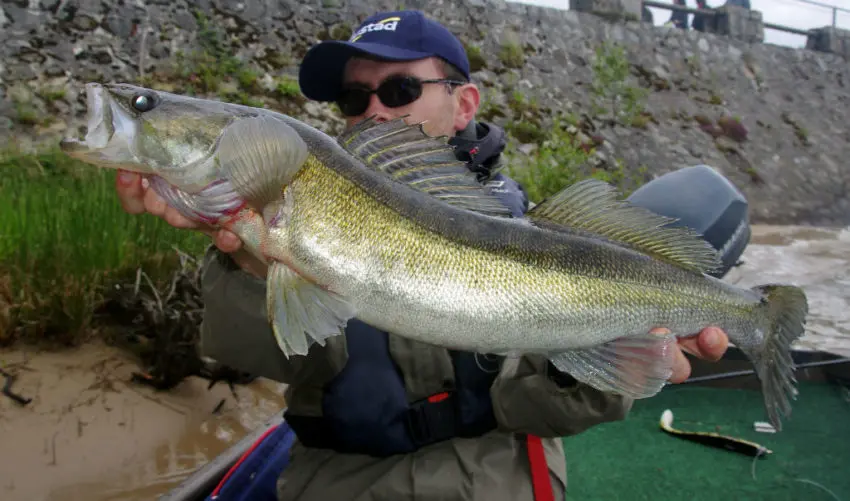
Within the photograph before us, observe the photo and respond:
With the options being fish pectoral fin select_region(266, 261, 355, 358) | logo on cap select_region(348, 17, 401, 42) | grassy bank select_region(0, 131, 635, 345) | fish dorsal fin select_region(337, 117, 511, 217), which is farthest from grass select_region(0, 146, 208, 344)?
fish dorsal fin select_region(337, 117, 511, 217)

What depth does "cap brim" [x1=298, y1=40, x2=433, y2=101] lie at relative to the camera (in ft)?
8.25

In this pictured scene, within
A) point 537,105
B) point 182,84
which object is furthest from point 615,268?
point 537,105

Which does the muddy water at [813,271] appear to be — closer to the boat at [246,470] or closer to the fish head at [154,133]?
the boat at [246,470]

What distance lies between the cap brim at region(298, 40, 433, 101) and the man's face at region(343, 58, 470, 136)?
0.06 meters

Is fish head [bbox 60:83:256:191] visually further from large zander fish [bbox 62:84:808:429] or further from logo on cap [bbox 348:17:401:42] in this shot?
logo on cap [bbox 348:17:401:42]

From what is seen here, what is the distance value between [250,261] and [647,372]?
1223mm

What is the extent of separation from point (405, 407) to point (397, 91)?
127 cm

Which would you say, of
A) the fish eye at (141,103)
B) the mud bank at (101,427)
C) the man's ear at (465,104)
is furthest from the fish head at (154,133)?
the mud bank at (101,427)

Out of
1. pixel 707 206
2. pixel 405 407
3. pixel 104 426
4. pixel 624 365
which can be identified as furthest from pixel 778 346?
pixel 104 426

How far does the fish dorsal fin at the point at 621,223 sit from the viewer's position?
1937mm

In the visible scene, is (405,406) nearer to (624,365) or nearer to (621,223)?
(624,365)

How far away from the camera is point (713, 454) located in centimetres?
380

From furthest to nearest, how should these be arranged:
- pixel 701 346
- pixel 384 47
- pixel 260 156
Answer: pixel 384 47, pixel 701 346, pixel 260 156

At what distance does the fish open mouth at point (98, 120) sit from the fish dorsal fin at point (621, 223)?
1.18 m
